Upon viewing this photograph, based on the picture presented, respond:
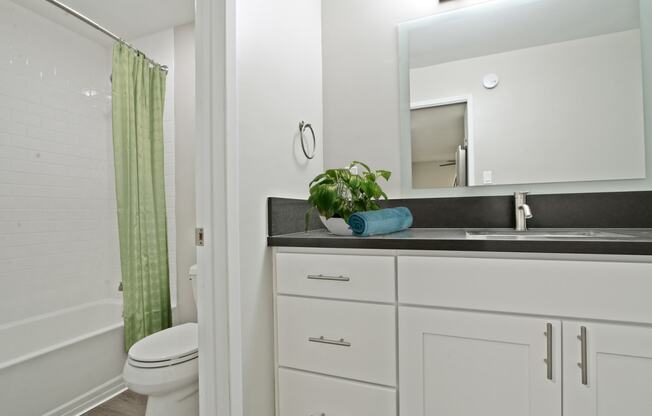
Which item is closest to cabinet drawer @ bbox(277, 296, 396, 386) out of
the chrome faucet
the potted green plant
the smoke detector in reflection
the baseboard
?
the potted green plant

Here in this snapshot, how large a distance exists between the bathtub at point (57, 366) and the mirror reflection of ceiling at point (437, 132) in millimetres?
2102

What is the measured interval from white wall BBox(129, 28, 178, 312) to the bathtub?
53 centimetres

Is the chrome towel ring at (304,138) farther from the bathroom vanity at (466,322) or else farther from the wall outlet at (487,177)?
the wall outlet at (487,177)

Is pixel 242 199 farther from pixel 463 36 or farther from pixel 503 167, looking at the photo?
pixel 463 36

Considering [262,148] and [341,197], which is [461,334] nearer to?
[341,197]

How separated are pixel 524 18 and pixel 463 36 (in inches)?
10.0

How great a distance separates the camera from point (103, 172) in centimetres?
268

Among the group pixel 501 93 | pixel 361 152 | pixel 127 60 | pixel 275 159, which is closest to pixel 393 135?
pixel 361 152

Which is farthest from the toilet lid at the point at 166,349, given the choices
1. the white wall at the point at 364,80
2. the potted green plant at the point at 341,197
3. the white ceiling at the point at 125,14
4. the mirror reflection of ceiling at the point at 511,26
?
the white ceiling at the point at 125,14

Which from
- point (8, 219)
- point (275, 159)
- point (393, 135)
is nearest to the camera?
point (275, 159)

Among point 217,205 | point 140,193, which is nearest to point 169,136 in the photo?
point 140,193

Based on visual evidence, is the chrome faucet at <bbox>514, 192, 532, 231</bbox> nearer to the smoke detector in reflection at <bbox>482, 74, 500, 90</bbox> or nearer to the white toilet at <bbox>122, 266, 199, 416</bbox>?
the smoke detector in reflection at <bbox>482, 74, 500, 90</bbox>

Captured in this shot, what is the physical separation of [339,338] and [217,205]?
0.63 meters

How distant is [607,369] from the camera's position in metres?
0.87
